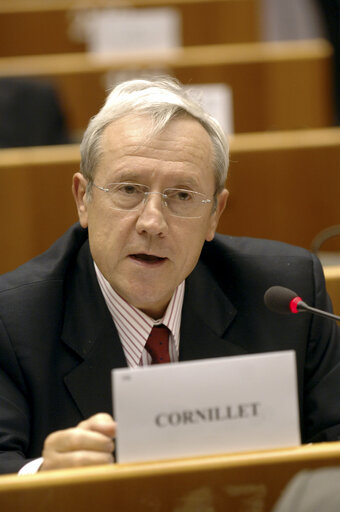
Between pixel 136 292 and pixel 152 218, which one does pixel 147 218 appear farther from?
pixel 136 292

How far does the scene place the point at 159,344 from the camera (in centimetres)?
184

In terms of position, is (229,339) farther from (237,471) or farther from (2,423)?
(237,471)

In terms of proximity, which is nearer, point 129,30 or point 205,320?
point 205,320

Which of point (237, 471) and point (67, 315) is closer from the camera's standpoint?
point (237, 471)

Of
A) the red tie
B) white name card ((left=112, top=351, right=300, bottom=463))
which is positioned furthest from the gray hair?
white name card ((left=112, top=351, right=300, bottom=463))

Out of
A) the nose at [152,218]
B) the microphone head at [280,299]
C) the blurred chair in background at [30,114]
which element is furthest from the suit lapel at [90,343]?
the blurred chair in background at [30,114]

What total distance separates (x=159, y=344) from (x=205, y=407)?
0.55 metres

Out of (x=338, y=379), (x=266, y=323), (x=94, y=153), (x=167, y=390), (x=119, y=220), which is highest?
(x=94, y=153)

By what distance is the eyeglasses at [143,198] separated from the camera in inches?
68.2

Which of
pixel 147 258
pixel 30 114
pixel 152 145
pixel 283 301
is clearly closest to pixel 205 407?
pixel 283 301

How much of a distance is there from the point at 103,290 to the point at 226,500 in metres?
0.77

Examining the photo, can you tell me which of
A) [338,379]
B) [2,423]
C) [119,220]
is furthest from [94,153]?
[338,379]

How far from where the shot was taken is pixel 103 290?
185cm

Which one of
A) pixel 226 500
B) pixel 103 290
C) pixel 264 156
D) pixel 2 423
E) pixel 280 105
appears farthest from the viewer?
pixel 280 105
